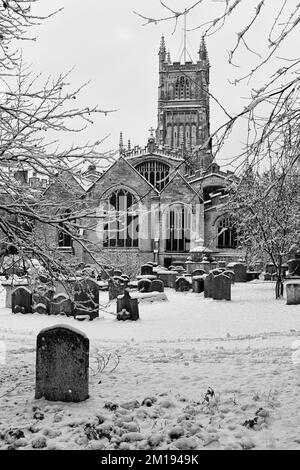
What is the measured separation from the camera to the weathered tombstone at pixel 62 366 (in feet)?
18.8

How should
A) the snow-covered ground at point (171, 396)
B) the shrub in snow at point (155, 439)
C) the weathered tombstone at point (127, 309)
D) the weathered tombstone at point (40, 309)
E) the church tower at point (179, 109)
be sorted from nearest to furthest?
the shrub in snow at point (155, 439) < the snow-covered ground at point (171, 396) < the weathered tombstone at point (127, 309) < the weathered tombstone at point (40, 309) < the church tower at point (179, 109)

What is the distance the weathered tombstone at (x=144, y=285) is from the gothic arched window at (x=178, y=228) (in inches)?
734

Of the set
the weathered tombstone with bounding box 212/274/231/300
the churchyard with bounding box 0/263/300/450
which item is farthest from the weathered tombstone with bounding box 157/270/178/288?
the churchyard with bounding box 0/263/300/450

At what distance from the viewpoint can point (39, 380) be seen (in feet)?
19.1

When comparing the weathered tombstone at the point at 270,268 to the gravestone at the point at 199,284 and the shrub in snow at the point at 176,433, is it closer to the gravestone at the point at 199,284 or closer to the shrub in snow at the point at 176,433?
the gravestone at the point at 199,284

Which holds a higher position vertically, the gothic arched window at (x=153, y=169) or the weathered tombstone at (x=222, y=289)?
the gothic arched window at (x=153, y=169)

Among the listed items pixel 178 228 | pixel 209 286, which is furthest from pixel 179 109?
pixel 209 286

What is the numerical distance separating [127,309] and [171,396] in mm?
8389

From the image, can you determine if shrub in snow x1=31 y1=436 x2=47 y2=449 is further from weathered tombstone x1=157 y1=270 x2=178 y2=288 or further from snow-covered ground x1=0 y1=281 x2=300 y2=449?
weathered tombstone x1=157 y1=270 x2=178 y2=288

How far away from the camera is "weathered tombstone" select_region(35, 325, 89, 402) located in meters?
5.72

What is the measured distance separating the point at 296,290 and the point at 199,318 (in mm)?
3838

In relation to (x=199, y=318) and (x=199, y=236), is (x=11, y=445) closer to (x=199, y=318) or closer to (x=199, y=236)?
(x=199, y=318)

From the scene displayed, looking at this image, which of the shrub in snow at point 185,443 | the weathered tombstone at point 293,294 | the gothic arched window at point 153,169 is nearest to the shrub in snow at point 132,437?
the shrub in snow at point 185,443
